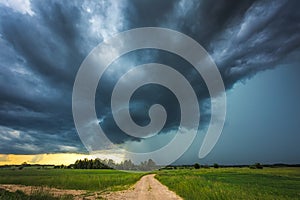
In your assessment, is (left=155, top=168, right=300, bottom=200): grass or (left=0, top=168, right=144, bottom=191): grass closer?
(left=155, top=168, right=300, bottom=200): grass

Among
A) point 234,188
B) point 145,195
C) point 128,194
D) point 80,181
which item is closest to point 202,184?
point 234,188

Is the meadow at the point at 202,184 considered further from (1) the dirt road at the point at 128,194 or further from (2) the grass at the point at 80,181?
(1) the dirt road at the point at 128,194

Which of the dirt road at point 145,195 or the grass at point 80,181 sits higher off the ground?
the grass at point 80,181

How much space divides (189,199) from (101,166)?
156 metres

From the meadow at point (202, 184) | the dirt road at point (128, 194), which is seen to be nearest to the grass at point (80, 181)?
the meadow at point (202, 184)

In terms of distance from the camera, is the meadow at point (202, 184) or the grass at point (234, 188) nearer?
the grass at point (234, 188)

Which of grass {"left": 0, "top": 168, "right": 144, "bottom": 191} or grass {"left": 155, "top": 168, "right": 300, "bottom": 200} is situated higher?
grass {"left": 0, "top": 168, "right": 144, "bottom": 191}

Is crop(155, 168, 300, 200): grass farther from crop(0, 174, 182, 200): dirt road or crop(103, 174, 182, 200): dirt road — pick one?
crop(0, 174, 182, 200): dirt road

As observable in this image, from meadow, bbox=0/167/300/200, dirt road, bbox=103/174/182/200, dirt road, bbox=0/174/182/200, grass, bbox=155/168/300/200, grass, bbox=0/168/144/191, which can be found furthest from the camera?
grass, bbox=0/168/144/191

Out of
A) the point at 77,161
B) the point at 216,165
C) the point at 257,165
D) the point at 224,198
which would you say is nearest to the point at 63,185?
the point at 224,198

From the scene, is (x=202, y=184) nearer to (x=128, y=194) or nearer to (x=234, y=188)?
(x=234, y=188)

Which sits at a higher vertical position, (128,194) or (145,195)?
(128,194)

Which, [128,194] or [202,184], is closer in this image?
[128,194]

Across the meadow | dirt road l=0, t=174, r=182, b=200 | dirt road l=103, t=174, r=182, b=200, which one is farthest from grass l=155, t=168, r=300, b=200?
dirt road l=0, t=174, r=182, b=200
